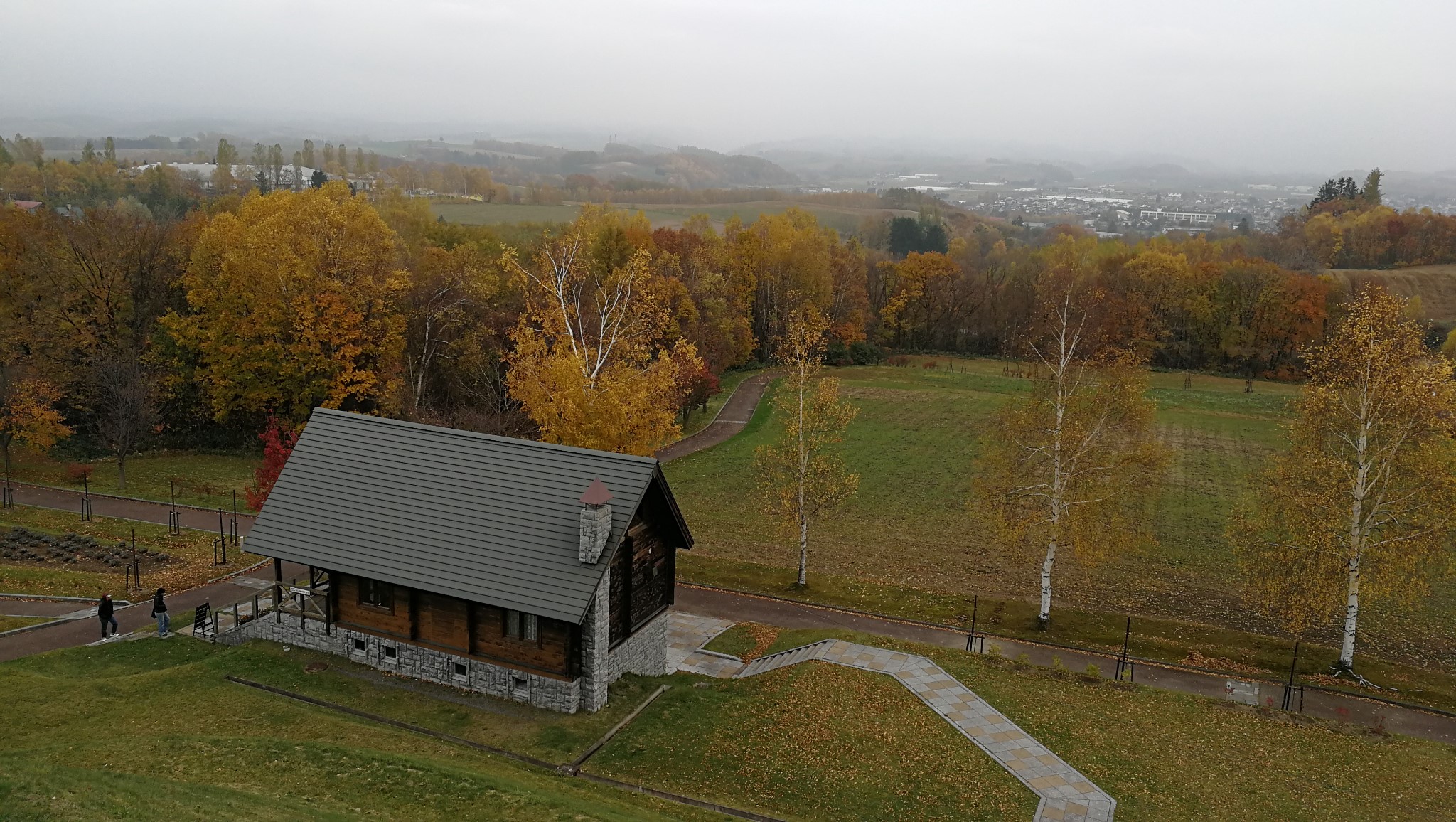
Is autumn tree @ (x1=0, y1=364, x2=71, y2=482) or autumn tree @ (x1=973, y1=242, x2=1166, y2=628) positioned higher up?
autumn tree @ (x1=973, y1=242, x2=1166, y2=628)

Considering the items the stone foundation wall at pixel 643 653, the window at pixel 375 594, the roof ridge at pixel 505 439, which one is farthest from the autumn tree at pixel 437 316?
the stone foundation wall at pixel 643 653

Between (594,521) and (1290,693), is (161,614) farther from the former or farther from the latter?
(1290,693)

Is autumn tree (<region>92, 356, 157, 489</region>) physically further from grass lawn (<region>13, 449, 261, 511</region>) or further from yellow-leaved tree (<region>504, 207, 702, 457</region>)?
yellow-leaved tree (<region>504, 207, 702, 457</region>)

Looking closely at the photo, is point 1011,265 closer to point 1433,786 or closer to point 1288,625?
point 1288,625

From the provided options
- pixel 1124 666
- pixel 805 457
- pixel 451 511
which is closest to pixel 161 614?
pixel 451 511

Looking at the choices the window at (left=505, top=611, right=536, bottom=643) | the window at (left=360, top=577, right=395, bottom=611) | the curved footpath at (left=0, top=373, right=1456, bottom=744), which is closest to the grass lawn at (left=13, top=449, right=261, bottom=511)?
the curved footpath at (left=0, top=373, right=1456, bottom=744)

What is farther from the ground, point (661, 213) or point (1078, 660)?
point (661, 213)
